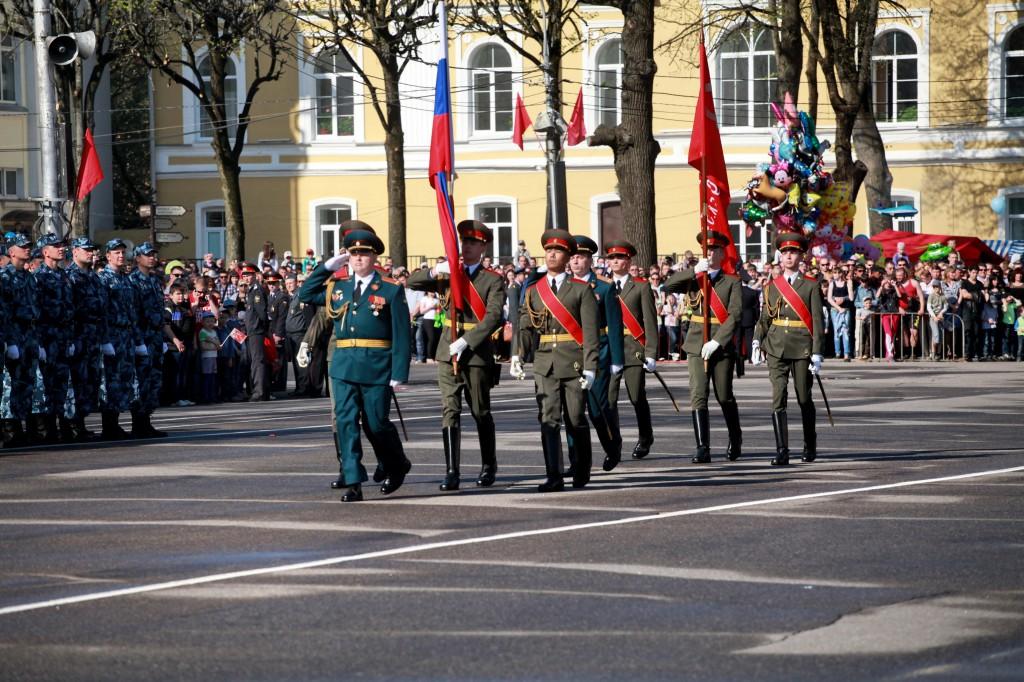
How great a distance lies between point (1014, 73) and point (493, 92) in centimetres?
1433

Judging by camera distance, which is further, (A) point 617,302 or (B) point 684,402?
(B) point 684,402

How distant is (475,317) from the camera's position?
13711 mm

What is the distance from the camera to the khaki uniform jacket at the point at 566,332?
44.9 ft

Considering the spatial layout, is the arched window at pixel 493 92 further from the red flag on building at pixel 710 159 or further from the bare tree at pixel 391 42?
the red flag on building at pixel 710 159

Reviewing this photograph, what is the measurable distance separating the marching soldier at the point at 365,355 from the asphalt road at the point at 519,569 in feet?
1.11

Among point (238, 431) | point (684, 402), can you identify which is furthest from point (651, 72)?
point (238, 431)

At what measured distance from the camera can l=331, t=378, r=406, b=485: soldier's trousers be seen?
1255 centimetres

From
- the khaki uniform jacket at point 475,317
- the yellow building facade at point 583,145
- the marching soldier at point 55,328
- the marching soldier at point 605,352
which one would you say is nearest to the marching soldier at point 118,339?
the marching soldier at point 55,328

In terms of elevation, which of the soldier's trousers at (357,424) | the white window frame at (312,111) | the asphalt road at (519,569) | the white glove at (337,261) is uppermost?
the white window frame at (312,111)

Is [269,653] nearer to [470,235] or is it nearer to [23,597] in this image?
[23,597]

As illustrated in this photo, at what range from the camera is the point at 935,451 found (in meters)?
16.3

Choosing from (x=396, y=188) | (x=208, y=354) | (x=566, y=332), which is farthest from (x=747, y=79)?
Result: (x=566, y=332)

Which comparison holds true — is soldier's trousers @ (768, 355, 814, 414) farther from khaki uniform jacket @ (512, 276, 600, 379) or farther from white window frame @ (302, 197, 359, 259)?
white window frame @ (302, 197, 359, 259)

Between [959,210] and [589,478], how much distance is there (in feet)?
125
